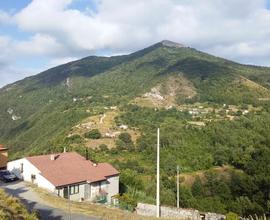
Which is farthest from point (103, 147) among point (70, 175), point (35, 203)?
point (35, 203)

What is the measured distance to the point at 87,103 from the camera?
130 metres

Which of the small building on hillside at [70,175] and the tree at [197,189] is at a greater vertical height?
the small building on hillside at [70,175]

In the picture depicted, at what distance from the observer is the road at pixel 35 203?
862 inches

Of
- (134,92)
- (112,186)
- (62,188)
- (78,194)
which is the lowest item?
(112,186)

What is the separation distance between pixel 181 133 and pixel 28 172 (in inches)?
2053

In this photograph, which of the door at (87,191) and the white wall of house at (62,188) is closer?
the white wall of house at (62,188)

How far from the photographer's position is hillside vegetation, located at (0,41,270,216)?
51906 mm

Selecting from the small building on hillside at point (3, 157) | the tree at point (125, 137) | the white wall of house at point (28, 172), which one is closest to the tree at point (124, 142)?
the tree at point (125, 137)

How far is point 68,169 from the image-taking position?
32.7 m

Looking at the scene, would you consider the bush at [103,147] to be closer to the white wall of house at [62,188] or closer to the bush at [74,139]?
the bush at [74,139]

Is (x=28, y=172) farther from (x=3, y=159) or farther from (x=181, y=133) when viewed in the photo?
(x=181, y=133)

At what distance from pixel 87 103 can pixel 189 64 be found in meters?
39.6

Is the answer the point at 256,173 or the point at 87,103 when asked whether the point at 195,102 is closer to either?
the point at 87,103

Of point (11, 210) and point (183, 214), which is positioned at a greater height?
point (11, 210)
